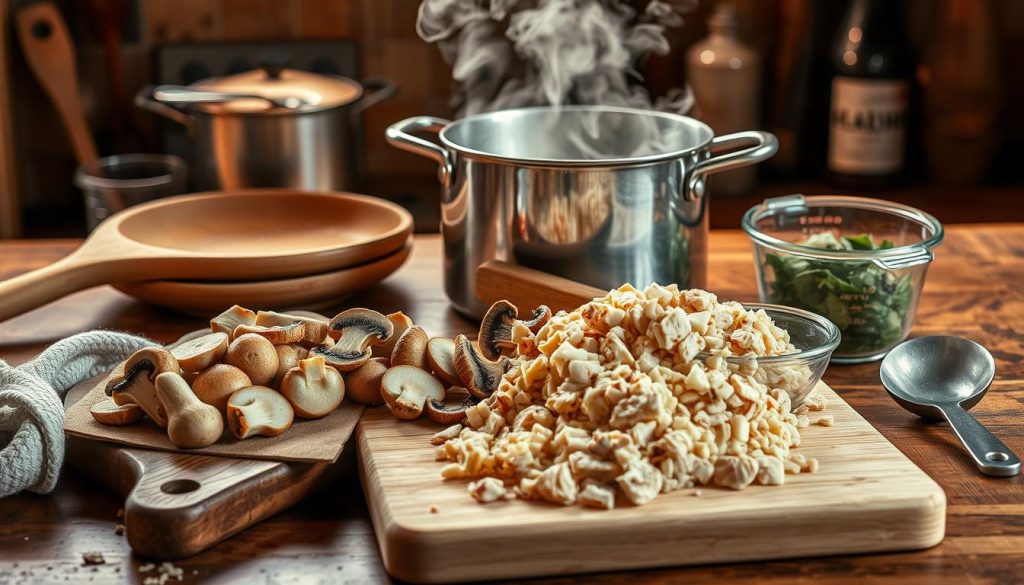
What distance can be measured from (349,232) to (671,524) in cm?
77

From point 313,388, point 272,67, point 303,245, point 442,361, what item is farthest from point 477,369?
point 272,67

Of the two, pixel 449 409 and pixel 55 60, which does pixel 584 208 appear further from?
pixel 55 60

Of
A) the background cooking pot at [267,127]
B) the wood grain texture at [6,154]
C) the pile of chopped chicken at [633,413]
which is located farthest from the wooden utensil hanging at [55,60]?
the pile of chopped chicken at [633,413]

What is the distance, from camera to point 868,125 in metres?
2.23

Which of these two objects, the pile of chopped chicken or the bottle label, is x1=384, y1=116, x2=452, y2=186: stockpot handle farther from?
the bottle label

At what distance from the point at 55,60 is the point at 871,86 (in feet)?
4.85

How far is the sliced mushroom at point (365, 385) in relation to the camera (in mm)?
1018

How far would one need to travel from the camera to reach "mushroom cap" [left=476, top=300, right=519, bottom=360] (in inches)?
43.0

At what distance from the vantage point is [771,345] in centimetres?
97

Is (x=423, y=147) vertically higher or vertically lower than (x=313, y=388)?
higher

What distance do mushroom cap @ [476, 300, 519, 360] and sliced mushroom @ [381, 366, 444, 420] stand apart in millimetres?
75

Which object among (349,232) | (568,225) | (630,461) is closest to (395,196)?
(349,232)

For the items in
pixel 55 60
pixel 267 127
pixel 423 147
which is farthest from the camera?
pixel 55 60

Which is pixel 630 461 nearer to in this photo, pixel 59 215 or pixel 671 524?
pixel 671 524
